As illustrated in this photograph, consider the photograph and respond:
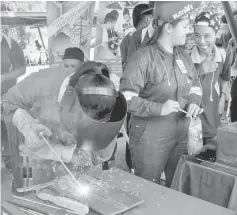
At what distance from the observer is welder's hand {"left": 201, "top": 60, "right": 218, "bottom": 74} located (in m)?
2.16

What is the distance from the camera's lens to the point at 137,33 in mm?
2457

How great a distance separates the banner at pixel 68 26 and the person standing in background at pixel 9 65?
15cm

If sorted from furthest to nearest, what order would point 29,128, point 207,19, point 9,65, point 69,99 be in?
point 207,19 < point 9,65 < point 29,128 < point 69,99

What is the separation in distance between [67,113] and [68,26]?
0.77m

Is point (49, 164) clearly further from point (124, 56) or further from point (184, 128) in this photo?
point (124, 56)

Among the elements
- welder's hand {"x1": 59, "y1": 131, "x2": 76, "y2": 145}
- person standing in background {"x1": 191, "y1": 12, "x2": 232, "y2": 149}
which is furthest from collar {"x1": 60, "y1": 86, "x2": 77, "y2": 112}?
person standing in background {"x1": 191, "y1": 12, "x2": 232, "y2": 149}

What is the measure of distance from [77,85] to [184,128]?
3.18ft

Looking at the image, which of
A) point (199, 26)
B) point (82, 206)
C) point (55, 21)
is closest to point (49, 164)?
point (82, 206)

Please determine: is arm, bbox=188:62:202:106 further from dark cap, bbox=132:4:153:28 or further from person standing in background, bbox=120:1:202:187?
dark cap, bbox=132:4:153:28

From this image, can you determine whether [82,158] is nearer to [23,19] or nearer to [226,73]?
[23,19]

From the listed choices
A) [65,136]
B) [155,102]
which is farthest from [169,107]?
[65,136]

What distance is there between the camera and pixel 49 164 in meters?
1.34

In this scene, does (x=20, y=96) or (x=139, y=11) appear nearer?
(x=20, y=96)

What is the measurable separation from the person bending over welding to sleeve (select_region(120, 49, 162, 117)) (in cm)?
42
